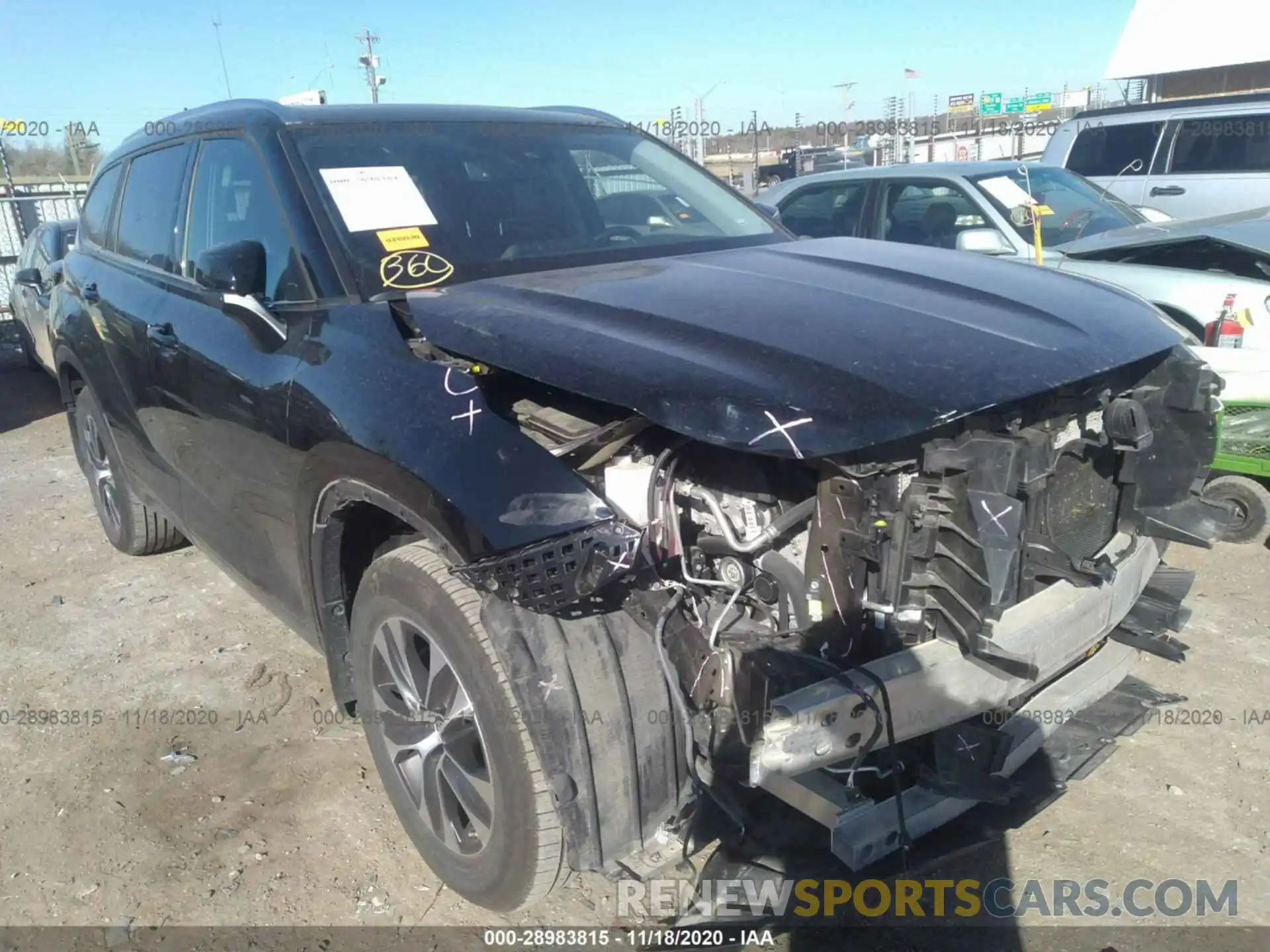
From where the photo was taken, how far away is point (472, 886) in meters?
2.45

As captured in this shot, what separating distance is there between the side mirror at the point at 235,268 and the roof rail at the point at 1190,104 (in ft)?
29.2

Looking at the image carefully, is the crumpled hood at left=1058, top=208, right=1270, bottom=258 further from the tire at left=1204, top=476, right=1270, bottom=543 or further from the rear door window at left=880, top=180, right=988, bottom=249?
the tire at left=1204, top=476, right=1270, bottom=543

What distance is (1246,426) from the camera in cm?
445

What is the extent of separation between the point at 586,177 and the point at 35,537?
13.1 feet

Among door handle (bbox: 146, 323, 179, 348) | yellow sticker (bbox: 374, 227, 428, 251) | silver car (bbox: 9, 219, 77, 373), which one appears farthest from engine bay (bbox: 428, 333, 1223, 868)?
silver car (bbox: 9, 219, 77, 373)

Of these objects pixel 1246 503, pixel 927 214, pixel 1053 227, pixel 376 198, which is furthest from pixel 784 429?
pixel 1053 227

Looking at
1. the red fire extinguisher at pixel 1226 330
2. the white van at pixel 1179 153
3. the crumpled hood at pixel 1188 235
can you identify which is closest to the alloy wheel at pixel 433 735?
the red fire extinguisher at pixel 1226 330

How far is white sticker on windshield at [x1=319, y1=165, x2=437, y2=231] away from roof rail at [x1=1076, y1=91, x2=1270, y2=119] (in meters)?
8.43

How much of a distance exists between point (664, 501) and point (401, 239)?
1.23m

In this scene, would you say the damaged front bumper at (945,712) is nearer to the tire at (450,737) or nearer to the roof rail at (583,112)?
the tire at (450,737)

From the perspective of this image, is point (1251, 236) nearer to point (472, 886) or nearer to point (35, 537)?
point (472, 886)

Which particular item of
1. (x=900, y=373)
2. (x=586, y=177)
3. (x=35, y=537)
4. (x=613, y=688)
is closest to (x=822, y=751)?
(x=613, y=688)

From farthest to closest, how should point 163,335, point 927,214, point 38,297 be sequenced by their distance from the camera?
point 38,297
point 927,214
point 163,335

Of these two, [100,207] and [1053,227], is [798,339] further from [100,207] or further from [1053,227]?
[1053,227]
